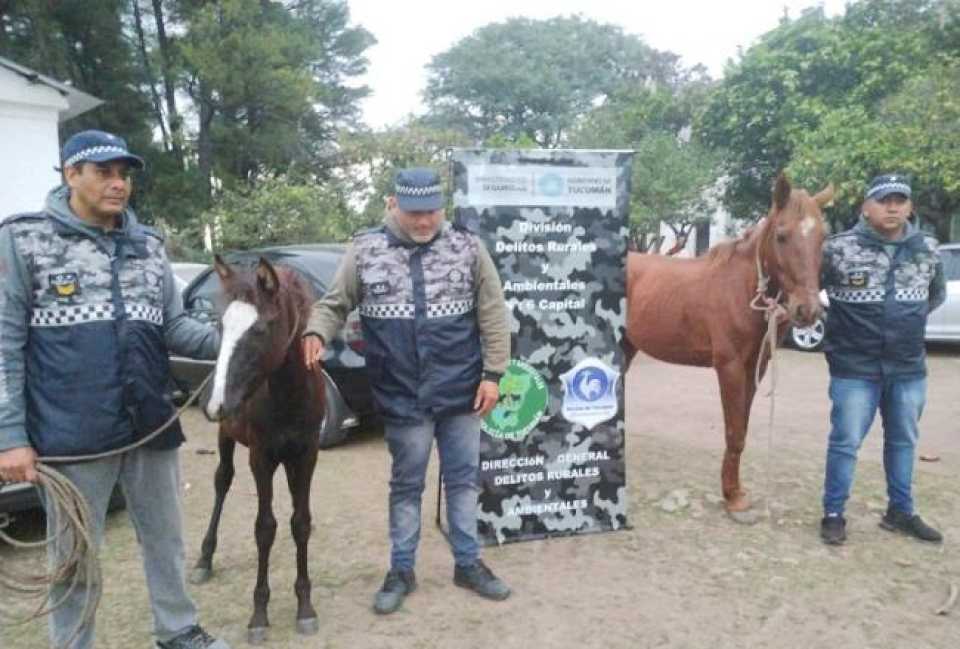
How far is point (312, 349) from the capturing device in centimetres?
326

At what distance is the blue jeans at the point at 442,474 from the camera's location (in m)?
3.59

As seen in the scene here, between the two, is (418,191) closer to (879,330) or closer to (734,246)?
(734,246)

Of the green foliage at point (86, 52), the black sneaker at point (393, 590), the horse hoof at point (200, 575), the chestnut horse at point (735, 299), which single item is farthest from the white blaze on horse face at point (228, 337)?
the green foliage at point (86, 52)

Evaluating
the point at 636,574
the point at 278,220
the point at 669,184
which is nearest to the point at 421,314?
the point at 636,574

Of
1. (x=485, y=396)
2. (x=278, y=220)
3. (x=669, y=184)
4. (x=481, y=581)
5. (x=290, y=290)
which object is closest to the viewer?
(x=290, y=290)

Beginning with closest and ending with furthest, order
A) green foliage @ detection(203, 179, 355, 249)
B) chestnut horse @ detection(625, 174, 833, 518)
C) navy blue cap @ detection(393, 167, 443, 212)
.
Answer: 1. navy blue cap @ detection(393, 167, 443, 212)
2. chestnut horse @ detection(625, 174, 833, 518)
3. green foliage @ detection(203, 179, 355, 249)

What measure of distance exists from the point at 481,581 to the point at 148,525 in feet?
5.25

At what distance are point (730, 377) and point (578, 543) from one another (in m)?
1.39

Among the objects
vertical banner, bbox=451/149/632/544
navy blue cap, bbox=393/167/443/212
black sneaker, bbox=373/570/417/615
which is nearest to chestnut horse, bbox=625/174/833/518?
vertical banner, bbox=451/149/632/544

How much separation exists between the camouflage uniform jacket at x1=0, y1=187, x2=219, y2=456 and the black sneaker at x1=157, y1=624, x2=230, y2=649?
893mm

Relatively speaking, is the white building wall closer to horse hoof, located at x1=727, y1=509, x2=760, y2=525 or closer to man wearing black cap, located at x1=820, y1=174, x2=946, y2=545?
horse hoof, located at x1=727, y1=509, x2=760, y2=525

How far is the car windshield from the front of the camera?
35.2ft

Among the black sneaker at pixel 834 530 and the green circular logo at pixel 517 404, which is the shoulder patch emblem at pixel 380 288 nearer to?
the green circular logo at pixel 517 404

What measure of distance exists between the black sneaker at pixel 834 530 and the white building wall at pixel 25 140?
1304 centimetres
